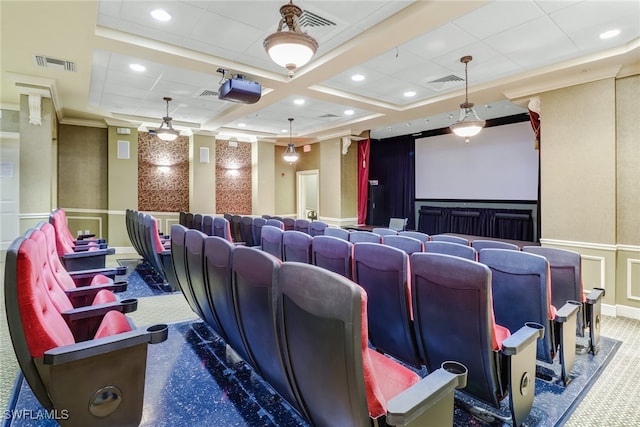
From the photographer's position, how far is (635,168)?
4.07 m

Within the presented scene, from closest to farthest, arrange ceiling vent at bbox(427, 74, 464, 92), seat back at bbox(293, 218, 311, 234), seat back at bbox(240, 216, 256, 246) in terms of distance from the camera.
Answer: ceiling vent at bbox(427, 74, 464, 92) < seat back at bbox(293, 218, 311, 234) < seat back at bbox(240, 216, 256, 246)

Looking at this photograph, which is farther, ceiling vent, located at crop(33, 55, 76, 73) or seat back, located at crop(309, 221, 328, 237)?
seat back, located at crop(309, 221, 328, 237)

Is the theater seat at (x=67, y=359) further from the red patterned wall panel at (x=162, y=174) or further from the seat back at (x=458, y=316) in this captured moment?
the red patterned wall panel at (x=162, y=174)

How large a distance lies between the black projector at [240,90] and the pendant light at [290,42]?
1.75 metres

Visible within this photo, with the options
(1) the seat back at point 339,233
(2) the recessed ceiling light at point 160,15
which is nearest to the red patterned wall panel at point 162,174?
(2) the recessed ceiling light at point 160,15


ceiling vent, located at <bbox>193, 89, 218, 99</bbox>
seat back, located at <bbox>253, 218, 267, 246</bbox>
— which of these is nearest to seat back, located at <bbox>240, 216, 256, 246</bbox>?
seat back, located at <bbox>253, 218, 267, 246</bbox>

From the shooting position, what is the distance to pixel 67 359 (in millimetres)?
1300

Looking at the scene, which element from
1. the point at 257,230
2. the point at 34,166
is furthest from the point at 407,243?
the point at 34,166

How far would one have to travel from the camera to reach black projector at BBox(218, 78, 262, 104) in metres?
4.36

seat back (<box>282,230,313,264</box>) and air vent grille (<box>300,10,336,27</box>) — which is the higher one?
air vent grille (<box>300,10,336,27</box>)

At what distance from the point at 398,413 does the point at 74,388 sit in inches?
52.6

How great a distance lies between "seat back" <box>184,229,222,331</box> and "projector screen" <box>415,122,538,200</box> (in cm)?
732

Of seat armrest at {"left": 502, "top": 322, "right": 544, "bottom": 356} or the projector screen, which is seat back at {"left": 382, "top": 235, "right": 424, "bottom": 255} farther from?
the projector screen

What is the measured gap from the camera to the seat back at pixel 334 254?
8.07 ft
